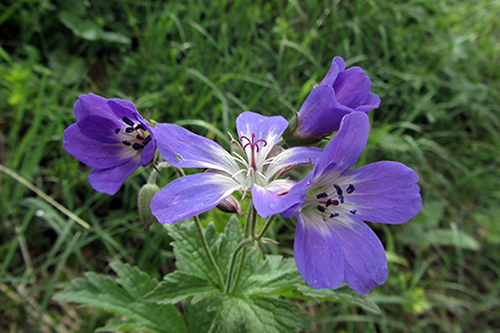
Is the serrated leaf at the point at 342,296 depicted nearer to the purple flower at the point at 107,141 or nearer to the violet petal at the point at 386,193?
the violet petal at the point at 386,193

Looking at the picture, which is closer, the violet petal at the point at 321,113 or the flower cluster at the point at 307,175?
the flower cluster at the point at 307,175

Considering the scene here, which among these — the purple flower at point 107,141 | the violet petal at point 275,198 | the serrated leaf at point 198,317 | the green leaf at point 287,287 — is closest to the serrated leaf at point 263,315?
the green leaf at point 287,287

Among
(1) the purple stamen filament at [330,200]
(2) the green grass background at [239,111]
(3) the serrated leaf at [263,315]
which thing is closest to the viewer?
(1) the purple stamen filament at [330,200]

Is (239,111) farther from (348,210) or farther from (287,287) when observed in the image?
(348,210)

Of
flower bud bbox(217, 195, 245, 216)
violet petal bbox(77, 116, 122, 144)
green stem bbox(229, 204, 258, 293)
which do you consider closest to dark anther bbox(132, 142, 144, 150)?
violet petal bbox(77, 116, 122, 144)

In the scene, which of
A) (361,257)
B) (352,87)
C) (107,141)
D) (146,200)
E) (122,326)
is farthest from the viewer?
(122,326)

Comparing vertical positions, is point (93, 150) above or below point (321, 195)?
above

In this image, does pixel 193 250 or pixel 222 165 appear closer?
pixel 222 165

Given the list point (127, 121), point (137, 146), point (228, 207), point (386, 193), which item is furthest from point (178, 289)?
point (386, 193)
